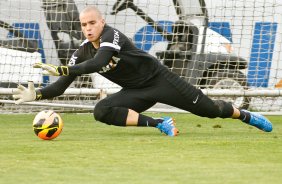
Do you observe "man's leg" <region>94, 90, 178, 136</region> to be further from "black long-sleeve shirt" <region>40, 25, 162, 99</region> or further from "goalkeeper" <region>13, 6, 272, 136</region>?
"black long-sleeve shirt" <region>40, 25, 162, 99</region>

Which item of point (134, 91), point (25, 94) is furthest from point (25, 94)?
point (134, 91)

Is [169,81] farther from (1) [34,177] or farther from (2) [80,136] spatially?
(1) [34,177]

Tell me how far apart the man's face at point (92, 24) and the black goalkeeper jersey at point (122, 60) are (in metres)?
0.07

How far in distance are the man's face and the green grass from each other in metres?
1.09

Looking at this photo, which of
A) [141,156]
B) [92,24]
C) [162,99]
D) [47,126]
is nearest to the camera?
[141,156]

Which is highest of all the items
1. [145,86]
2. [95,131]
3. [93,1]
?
[93,1]

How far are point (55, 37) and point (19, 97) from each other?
4.46 meters

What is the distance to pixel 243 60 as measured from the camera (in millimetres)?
13664

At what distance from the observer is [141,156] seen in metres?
7.20

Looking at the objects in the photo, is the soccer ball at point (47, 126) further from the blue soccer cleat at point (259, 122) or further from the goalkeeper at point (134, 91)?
the blue soccer cleat at point (259, 122)

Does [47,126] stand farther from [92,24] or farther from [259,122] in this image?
[259,122]

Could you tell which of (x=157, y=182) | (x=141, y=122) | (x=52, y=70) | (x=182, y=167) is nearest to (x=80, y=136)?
(x=141, y=122)

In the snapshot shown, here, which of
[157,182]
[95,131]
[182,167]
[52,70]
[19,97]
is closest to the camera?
[157,182]

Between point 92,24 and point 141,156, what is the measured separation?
2294 mm
